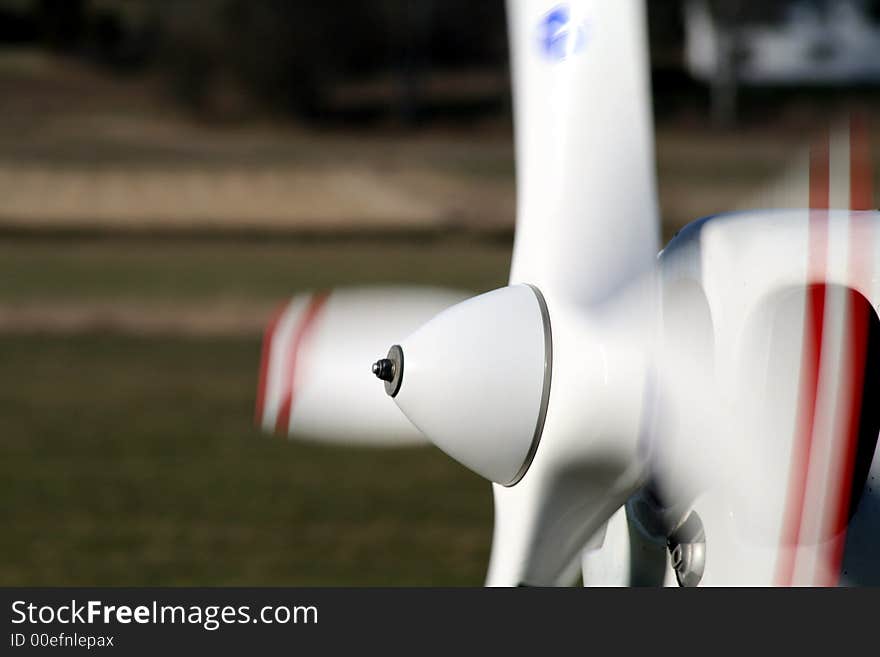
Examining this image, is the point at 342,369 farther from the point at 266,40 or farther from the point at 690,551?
the point at 266,40

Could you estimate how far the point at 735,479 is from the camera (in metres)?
2.65

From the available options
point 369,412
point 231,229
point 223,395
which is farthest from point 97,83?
point 369,412

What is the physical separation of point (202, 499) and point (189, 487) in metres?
0.33

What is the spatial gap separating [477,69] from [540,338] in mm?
51128

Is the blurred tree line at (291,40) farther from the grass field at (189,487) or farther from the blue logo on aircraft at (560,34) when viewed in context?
the blue logo on aircraft at (560,34)

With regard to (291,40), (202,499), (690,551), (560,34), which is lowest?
(202,499)

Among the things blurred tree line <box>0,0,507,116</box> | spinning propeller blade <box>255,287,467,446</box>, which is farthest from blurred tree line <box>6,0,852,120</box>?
spinning propeller blade <box>255,287,467,446</box>

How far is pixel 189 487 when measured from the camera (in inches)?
397

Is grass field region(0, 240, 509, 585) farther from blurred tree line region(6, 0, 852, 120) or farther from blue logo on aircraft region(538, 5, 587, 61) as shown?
blurred tree line region(6, 0, 852, 120)

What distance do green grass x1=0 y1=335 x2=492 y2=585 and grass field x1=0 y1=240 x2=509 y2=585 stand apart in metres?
0.02

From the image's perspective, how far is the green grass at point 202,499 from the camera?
26.7 feet

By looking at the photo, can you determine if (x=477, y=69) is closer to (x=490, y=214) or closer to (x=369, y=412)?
(x=490, y=214)

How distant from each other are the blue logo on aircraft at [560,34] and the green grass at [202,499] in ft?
16.5

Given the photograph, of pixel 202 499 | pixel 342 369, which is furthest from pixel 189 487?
pixel 342 369
